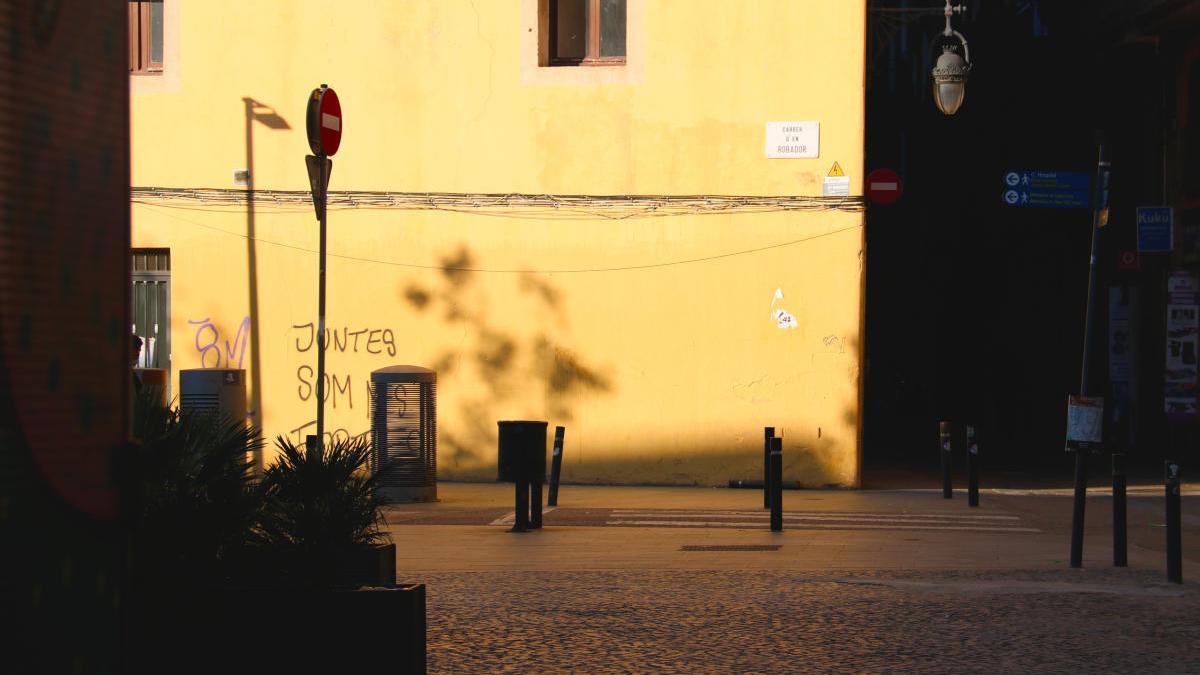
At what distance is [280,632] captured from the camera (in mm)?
4832

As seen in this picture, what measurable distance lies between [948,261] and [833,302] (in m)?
16.9

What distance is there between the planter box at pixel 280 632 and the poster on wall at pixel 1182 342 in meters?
21.3

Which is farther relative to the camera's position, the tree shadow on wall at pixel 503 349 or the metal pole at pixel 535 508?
the tree shadow on wall at pixel 503 349

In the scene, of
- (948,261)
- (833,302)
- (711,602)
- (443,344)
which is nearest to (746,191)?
(833,302)

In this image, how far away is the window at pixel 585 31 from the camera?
18.9 meters

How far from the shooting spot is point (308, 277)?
1866cm

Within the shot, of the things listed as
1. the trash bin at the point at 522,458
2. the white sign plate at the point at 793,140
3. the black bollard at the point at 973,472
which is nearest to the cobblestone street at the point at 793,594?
the trash bin at the point at 522,458

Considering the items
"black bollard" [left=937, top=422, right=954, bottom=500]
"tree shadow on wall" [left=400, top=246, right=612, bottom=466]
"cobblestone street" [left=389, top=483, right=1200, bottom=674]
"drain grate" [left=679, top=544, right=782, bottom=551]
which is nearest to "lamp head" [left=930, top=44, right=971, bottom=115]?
"black bollard" [left=937, top=422, right=954, bottom=500]

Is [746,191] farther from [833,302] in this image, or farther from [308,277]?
[308,277]

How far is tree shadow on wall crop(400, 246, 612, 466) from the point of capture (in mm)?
18547

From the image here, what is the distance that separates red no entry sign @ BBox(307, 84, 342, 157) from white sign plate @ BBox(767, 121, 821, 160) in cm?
625

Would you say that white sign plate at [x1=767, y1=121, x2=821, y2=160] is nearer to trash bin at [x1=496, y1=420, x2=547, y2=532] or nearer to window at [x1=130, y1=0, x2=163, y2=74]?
trash bin at [x1=496, y1=420, x2=547, y2=532]

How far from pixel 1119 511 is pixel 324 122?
735cm

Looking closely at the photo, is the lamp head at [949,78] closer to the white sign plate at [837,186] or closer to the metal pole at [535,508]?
the white sign plate at [837,186]
